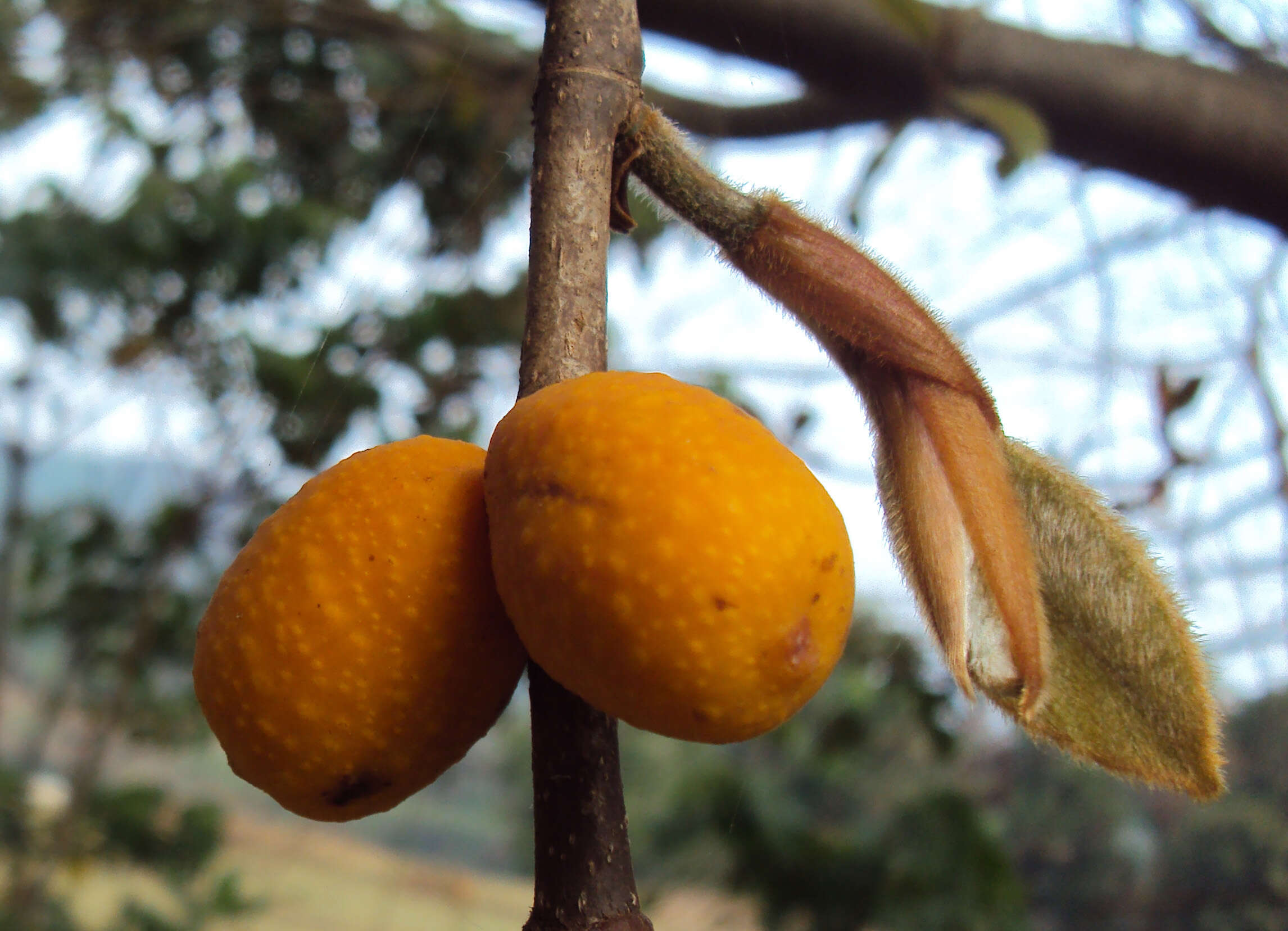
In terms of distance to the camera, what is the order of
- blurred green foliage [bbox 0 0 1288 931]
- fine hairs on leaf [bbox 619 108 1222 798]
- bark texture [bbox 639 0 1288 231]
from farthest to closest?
1. blurred green foliage [bbox 0 0 1288 931]
2. bark texture [bbox 639 0 1288 231]
3. fine hairs on leaf [bbox 619 108 1222 798]

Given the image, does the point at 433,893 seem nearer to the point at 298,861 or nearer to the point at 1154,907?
the point at 298,861

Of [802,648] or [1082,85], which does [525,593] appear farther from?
[1082,85]

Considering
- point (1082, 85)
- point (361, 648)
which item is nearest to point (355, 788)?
point (361, 648)

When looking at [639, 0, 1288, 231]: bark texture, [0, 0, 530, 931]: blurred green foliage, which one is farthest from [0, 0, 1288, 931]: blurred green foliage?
[639, 0, 1288, 231]: bark texture

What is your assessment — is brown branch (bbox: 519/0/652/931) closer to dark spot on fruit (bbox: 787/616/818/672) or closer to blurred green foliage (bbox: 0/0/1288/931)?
dark spot on fruit (bbox: 787/616/818/672)

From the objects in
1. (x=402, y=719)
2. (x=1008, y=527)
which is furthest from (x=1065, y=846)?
(x=402, y=719)

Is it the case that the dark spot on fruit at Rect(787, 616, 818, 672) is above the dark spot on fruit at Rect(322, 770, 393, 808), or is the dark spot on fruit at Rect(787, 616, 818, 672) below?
above

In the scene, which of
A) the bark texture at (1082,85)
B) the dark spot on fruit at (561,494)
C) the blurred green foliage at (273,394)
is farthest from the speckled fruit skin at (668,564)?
the blurred green foliage at (273,394)
